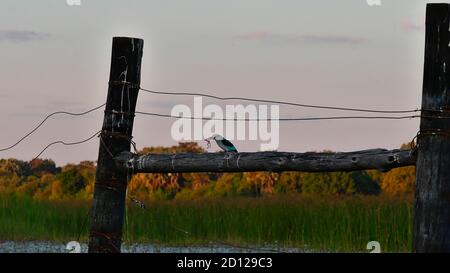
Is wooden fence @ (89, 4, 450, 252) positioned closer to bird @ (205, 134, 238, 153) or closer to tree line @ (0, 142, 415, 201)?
bird @ (205, 134, 238, 153)

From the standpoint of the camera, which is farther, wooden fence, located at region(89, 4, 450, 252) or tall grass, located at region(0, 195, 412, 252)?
tall grass, located at region(0, 195, 412, 252)

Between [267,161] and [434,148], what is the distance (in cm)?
160

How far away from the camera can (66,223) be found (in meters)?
19.4

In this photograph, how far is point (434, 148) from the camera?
8203mm

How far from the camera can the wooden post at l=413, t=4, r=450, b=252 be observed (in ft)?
26.7

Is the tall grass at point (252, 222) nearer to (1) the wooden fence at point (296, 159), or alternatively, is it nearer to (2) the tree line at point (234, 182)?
(2) the tree line at point (234, 182)

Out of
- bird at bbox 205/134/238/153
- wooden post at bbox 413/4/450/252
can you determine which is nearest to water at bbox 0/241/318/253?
bird at bbox 205/134/238/153

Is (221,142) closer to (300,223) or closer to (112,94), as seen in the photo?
(112,94)

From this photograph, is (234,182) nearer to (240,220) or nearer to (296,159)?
(240,220)

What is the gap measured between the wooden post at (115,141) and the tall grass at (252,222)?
7519 mm

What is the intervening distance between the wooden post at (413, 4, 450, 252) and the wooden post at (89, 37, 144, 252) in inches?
115
